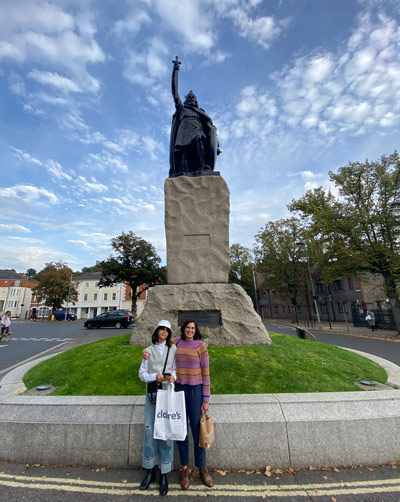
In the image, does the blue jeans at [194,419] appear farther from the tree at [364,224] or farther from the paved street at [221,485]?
the tree at [364,224]

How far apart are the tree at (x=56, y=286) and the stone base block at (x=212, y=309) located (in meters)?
42.8

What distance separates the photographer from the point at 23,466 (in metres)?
3.15

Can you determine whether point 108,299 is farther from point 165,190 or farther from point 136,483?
point 136,483

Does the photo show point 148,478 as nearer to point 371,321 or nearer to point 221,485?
point 221,485

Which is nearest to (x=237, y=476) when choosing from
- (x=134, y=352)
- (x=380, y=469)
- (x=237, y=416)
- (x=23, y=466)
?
(x=237, y=416)

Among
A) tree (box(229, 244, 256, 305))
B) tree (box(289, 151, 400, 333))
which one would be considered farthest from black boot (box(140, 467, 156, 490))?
tree (box(229, 244, 256, 305))

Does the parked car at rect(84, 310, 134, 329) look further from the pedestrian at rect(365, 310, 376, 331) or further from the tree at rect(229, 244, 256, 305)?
the tree at rect(229, 244, 256, 305)

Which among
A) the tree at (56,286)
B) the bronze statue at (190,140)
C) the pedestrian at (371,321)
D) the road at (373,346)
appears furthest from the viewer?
the tree at (56,286)

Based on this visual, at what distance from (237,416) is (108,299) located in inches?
2146

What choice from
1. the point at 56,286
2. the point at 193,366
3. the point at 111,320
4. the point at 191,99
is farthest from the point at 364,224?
the point at 56,286

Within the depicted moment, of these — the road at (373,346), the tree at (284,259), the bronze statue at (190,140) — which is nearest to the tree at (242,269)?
the tree at (284,259)

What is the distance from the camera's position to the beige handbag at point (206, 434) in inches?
104

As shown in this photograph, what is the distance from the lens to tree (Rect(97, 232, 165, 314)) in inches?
1293

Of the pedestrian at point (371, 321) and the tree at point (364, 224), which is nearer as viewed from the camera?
the tree at point (364, 224)
